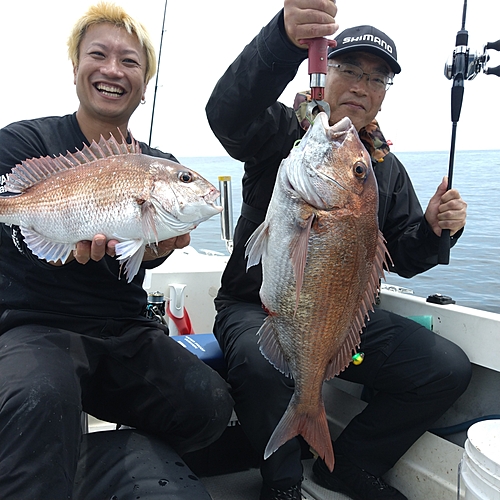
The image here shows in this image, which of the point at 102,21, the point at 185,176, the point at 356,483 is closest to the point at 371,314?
the point at 356,483

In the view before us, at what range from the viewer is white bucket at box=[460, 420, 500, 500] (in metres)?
1.84

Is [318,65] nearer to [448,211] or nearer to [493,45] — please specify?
[448,211]

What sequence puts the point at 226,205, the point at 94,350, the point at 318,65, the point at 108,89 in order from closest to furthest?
the point at 318,65
the point at 94,350
the point at 108,89
the point at 226,205

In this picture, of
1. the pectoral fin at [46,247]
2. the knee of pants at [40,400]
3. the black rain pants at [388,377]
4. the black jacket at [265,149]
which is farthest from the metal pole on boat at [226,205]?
the knee of pants at [40,400]

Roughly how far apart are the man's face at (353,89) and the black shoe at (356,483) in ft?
6.60

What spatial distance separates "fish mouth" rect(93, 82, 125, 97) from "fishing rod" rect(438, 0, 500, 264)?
1.83 meters

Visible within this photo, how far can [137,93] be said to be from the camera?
2.75 metres

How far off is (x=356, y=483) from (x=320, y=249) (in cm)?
168

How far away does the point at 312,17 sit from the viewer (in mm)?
1818

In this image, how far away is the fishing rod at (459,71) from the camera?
113 inches

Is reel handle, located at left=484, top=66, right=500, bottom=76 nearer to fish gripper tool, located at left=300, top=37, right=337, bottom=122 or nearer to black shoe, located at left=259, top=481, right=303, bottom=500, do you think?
fish gripper tool, located at left=300, top=37, right=337, bottom=122

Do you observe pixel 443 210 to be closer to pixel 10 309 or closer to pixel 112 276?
pixel 112 276

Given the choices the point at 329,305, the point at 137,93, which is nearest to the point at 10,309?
the point at 137,93

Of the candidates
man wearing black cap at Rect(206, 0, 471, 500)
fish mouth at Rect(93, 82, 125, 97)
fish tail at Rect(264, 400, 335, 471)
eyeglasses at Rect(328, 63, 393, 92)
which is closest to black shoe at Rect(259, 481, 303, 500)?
man wearing black cap at Rect(206, 0, 471, 500)
